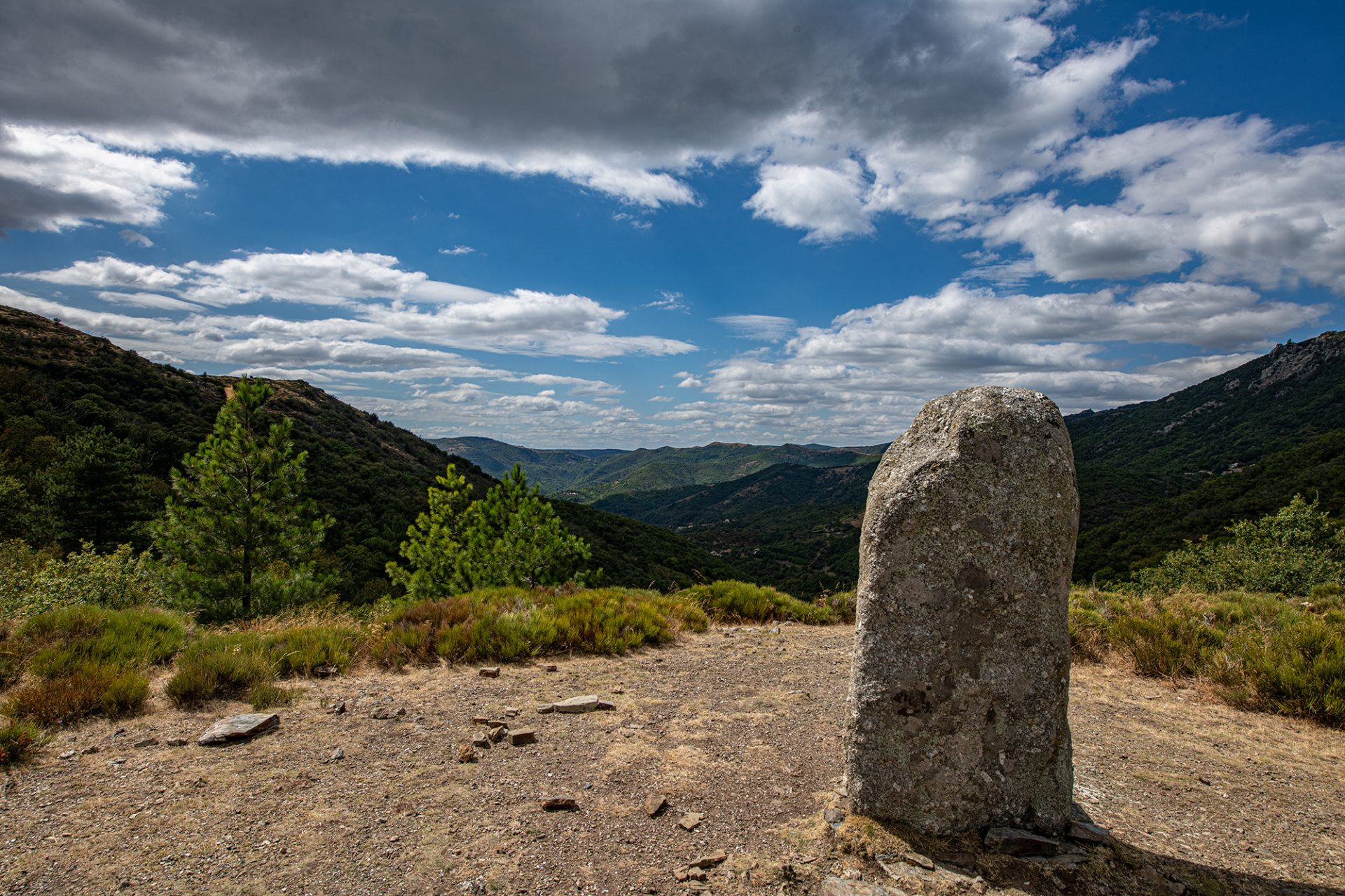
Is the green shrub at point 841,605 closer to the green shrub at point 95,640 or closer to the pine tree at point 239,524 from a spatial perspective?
the green shrub at point 95,640

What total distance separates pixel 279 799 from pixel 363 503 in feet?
152

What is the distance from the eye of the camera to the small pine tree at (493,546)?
1370 cm

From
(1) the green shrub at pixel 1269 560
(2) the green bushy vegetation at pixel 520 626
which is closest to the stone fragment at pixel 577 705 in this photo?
(2) the green bushy vegetation at pixel 520 626

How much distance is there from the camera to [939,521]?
12.4 ft

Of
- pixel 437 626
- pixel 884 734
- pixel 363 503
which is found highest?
pixel 884 734

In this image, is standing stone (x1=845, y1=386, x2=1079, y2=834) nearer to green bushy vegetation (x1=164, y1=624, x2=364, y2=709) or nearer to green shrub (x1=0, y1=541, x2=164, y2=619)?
green bushy vegetation (x1=164, y1=624, x2=364, y2=709)

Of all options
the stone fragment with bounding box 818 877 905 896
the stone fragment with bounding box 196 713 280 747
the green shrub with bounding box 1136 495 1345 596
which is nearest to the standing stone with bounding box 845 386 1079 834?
the stone fragment with bounding box 818 877 905 896

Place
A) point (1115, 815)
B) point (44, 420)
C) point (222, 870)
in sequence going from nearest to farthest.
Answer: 1. point (222, 870)
2. point (1115, 815)
3. point (44, 420)

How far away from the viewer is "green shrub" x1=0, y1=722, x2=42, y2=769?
414cm

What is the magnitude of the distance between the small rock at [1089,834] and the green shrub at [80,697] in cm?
770

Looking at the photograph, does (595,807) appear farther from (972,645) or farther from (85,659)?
(85,659)

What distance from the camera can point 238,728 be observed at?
4867 mm

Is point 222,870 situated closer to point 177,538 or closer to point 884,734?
point 884,734

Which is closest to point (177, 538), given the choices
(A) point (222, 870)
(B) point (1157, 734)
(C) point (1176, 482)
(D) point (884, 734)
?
(A) point (222, 870)
